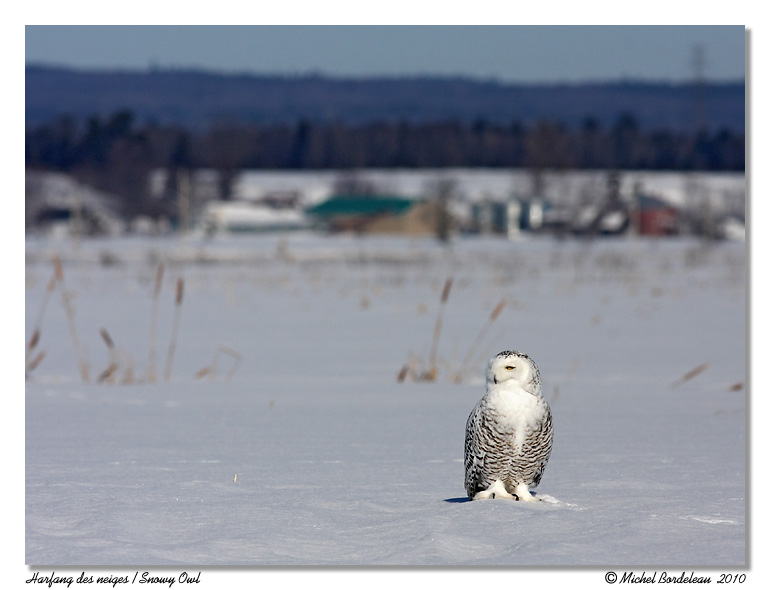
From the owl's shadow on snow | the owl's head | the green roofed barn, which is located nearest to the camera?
the owl's head

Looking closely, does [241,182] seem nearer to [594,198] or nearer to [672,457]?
[594,198]

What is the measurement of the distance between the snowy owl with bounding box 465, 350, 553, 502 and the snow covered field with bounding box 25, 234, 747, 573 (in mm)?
102

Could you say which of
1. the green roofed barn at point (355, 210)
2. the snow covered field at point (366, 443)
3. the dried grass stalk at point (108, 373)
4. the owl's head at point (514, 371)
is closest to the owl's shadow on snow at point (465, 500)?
the snow covered field at point (366, 443)

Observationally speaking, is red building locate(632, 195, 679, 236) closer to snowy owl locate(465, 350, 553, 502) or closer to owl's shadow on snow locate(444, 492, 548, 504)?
owl's shadow on snow locate(444, 492, 548, 504)

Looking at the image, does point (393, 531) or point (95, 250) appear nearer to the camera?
point (393, 531)

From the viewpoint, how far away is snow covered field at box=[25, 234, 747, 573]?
2.93m

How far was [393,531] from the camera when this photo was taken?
3.02 metres

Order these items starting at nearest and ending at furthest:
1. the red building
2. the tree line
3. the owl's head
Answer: the owl's head, the red building, the tree line

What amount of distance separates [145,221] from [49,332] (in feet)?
165

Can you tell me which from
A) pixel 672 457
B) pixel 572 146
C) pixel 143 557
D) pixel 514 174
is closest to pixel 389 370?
pixel 672 457

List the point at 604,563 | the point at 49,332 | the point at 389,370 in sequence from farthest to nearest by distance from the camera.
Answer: the point at 49,332 → the point at 389,370 → the point at 604,563

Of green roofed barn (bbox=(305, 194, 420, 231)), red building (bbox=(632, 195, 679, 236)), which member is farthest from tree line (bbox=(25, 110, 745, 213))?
green roofed barn (bbox=(305, 194, 420, 231))

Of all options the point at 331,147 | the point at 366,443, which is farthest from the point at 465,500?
the point at 331,147

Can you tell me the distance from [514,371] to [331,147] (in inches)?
3435
